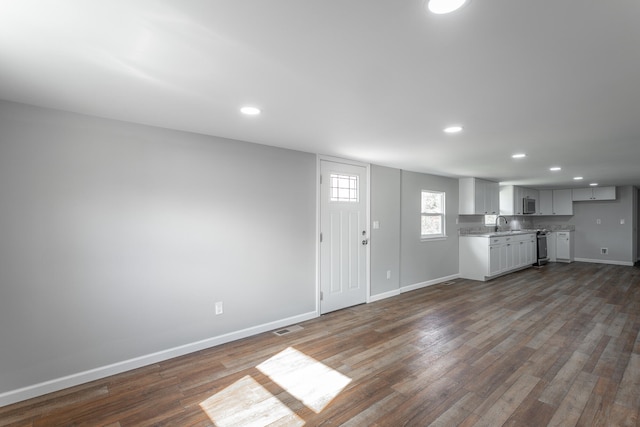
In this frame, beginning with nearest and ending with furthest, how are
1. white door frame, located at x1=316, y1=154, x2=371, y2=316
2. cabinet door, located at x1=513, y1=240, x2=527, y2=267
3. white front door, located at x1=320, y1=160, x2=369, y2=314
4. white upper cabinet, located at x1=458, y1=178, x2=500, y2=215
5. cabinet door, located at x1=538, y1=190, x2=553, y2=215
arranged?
white door frame, located at x1=316, y1=154, x2=371, y2=316 → white front door, located at x1=320, y1=160, x2=369, y2=314 → white upper cabinet, located at x1=458, y1=178, x2=500, y2=215 → cabinet door, located at x1=513, y1=240, x2=527, y2=267 → cabinet door, located at x1=538, y1=190, x2=553, y2=215

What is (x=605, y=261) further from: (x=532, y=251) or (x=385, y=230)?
(x=385, y=230)

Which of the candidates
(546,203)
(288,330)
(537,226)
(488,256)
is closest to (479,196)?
(488,256)

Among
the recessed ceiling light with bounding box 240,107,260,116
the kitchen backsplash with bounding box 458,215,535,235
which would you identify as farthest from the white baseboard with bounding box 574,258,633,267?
the recessed ceiling light with bounding box 240,107,260,116

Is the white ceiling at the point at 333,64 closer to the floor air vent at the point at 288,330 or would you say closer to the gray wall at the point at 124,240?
the gray wall at the point at 124,240

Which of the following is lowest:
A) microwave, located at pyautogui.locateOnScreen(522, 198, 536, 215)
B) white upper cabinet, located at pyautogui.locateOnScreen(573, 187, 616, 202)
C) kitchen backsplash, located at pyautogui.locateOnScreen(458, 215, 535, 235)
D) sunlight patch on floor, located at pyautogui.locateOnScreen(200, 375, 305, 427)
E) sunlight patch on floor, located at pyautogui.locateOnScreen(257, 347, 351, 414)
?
sunlight patch on floor, located at pyautogui.locateOnScreen(200, 375, 305, 427)

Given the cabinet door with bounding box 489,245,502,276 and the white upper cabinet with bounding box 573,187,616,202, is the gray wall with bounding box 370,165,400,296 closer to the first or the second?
the cabinet door with bounding box 489,245,502,276

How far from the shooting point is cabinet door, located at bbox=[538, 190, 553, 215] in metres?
9.33

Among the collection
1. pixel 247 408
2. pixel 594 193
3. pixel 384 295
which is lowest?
pixel 247 408

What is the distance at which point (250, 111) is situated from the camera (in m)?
2.50

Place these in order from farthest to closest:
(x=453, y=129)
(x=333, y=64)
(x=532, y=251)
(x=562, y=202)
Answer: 1. (x=562, y=202)
2. (x=532, y=251)
3. (x=453, y=129)
4. (x=333, y=64)

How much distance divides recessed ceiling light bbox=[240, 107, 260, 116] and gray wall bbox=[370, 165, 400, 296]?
2.74 m

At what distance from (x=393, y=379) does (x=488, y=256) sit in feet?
15.4

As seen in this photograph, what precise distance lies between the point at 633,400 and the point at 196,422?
312cm

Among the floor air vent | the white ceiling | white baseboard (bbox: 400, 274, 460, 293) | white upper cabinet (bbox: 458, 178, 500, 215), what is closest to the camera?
the white ceiling
